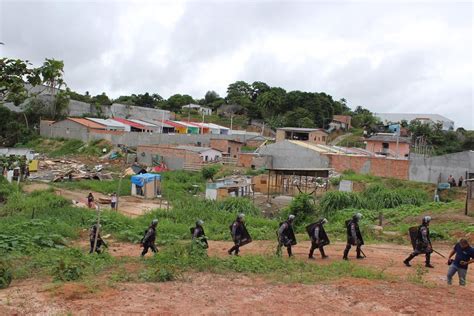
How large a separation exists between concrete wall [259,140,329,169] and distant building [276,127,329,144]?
16.5 metres

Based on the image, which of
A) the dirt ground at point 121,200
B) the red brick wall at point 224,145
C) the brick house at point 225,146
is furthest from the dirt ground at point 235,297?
the red brick wall at point 224,145

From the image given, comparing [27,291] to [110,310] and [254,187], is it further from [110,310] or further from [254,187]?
[254,187]

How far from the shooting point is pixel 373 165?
3462 cm

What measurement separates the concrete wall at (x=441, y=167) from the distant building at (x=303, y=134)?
90.9 feet

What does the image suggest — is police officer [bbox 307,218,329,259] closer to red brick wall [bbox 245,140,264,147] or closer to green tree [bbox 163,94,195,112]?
red brick wall [bbox 245,140,264,147]

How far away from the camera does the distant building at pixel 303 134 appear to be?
199ft

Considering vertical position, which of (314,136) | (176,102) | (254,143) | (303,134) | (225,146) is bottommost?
(225,146)

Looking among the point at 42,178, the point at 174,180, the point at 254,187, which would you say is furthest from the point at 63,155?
the point at 254,187

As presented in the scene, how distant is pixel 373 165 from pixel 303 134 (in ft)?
90.2

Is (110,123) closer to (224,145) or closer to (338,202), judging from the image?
(224,145)

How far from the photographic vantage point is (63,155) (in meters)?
46.6

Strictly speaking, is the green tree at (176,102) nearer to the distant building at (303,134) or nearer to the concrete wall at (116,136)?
the distant building at (303,134)

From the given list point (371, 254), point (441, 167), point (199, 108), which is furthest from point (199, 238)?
point (199, 108)

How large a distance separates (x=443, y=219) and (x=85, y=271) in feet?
47.8
